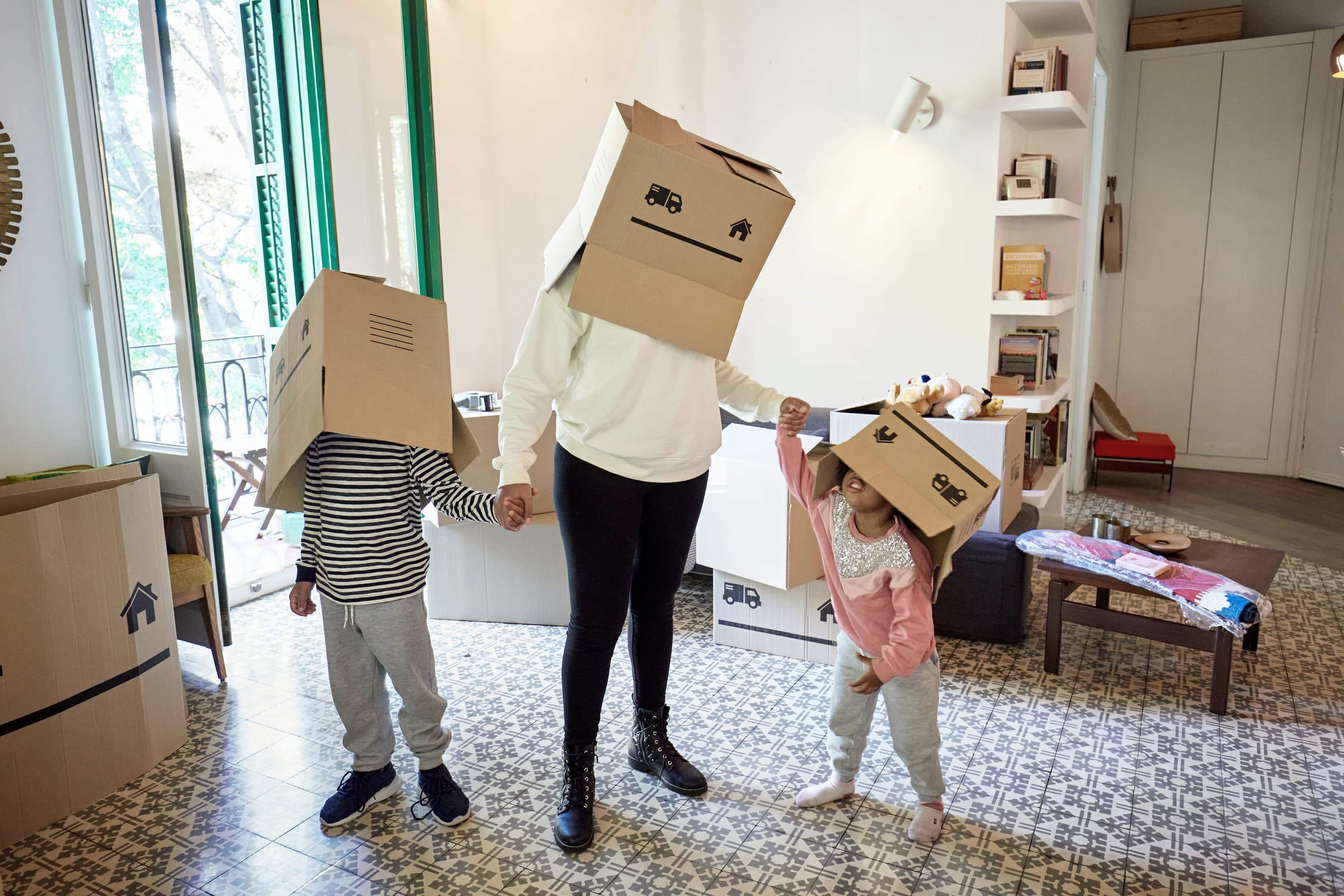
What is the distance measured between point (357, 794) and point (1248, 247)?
18.1 ft

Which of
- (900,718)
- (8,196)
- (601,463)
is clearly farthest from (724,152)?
(8,196)

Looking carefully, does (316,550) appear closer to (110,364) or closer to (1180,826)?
(110,364)

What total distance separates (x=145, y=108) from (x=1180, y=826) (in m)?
3.29

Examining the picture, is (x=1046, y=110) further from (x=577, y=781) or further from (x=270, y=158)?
(x=577, y=781)

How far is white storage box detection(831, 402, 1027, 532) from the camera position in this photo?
9.62 ft

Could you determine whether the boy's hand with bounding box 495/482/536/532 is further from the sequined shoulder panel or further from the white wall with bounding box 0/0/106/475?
the white wall with bounding box 0/0/106/475

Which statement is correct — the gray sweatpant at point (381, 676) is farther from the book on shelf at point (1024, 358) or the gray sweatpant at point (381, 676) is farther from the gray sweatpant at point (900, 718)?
the book on shelf at point (1024, 358)

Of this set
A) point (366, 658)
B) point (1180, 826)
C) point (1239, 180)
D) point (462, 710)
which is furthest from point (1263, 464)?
point (366, 658)

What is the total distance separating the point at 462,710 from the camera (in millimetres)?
2443

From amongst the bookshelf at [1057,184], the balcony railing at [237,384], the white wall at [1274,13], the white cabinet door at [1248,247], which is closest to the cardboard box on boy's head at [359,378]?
the balcony railing at [237,384]

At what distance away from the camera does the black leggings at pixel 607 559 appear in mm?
1710

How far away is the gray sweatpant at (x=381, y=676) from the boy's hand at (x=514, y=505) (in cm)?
35

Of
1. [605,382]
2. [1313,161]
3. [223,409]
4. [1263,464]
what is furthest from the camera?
[1263,464]

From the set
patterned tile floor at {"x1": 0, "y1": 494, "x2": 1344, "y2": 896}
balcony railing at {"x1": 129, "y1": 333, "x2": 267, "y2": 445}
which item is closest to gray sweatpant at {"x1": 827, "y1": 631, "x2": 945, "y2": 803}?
patterned tile floor at {"x1": 0, "y1": 494, "x2": 1344, "y2": 896}
